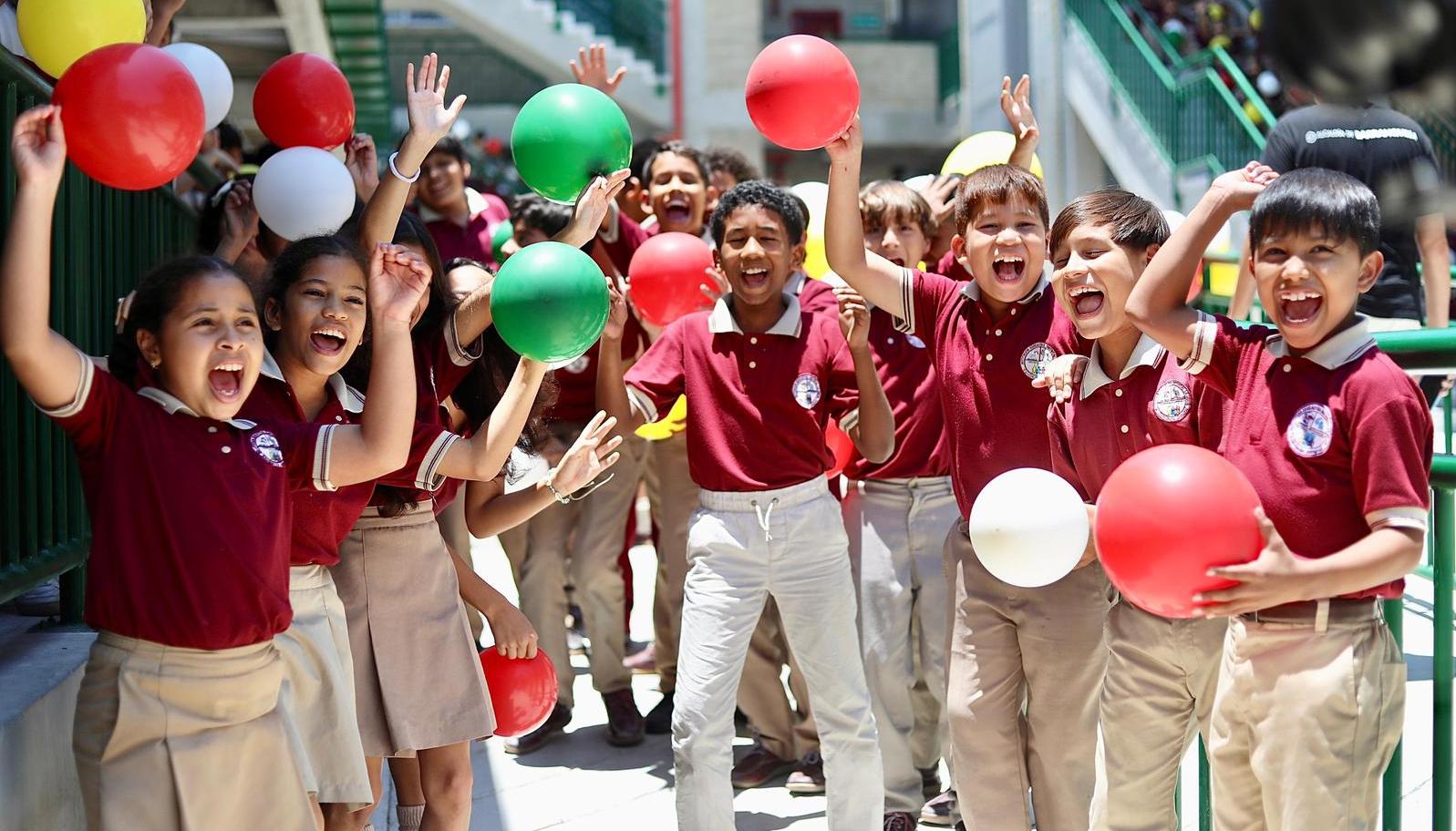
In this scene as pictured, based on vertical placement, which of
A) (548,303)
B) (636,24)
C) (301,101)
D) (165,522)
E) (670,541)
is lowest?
(670,541)

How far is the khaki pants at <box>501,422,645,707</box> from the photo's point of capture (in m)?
5.46

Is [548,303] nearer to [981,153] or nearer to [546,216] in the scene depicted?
[546,216]

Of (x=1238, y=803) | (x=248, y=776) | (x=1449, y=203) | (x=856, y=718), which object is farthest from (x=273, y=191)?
(x=1449, y=203)

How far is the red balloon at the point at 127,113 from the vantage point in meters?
2.64

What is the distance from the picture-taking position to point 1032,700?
3584 millimetres

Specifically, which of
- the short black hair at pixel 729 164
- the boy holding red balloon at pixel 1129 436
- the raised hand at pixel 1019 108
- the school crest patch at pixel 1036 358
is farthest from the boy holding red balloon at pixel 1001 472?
the short black hair at pixel 729 164

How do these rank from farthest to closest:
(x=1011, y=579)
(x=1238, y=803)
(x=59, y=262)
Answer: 1. (x=59, y=262)
2. (x=1011, y=579)
3. (x=1238, y=803)

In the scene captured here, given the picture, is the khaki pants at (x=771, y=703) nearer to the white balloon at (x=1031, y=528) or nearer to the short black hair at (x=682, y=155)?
the short black hair at (x=682, y=155)

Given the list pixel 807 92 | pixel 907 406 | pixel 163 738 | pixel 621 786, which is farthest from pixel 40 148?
pixel 621 786

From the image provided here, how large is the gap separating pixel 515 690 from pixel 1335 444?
6.53 ft

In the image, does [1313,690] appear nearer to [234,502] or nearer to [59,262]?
[234,502]

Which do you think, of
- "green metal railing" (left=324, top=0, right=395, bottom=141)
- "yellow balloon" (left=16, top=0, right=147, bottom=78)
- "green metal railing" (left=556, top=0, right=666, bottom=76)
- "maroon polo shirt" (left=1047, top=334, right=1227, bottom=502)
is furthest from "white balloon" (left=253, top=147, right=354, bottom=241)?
"green metal railing" (left=556, top=0, right=666, bottom=76)

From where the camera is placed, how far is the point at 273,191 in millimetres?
3848

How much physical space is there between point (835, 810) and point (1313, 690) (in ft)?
5.28
